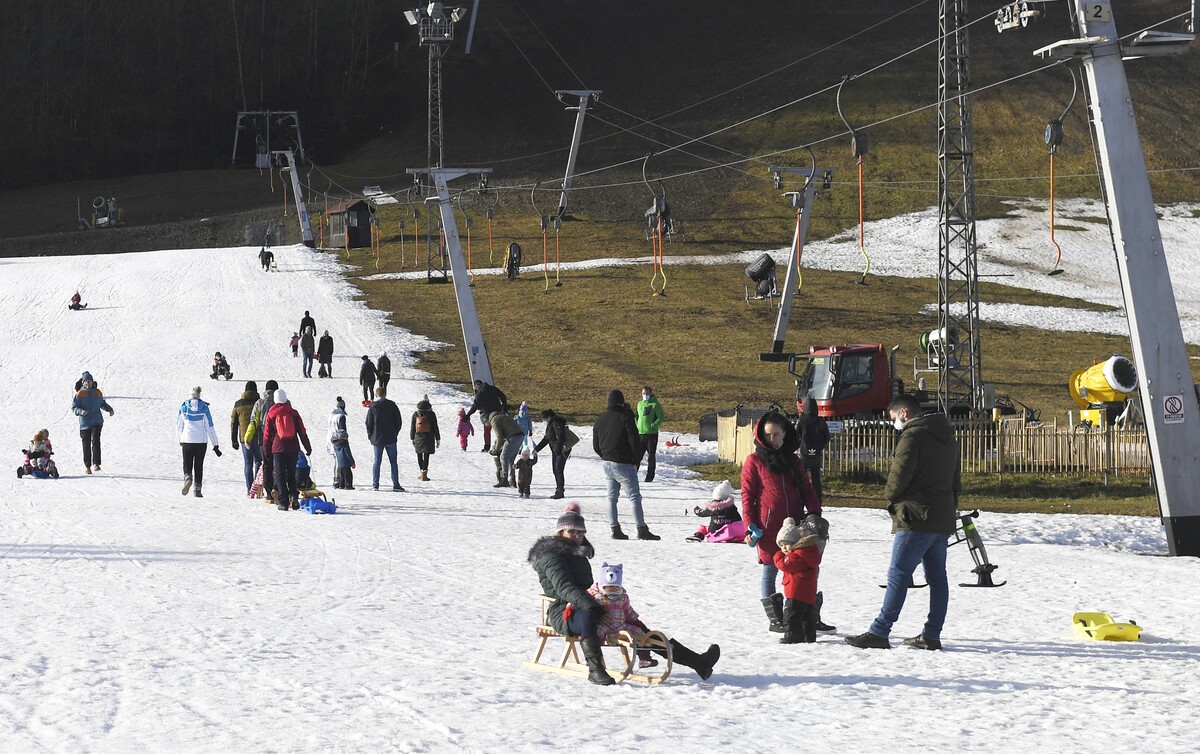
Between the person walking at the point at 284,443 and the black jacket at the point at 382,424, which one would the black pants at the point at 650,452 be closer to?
the black jacket at the point at 382,424

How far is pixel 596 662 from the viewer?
26.4ft

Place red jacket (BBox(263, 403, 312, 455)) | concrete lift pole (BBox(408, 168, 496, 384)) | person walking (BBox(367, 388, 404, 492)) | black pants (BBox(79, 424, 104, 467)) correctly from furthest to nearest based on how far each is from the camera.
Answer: concrete lift pole (BBox(408, 168, 496, 384)) < black pants (BBox(79, 424, 104, 467)) < person walking (BBox(367, 388, 404, 492)) < red jacket (BBox(263, 403, 312, 455))

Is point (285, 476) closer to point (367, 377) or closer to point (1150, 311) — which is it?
point (1150, 311)

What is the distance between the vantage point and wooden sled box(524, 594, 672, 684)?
805cm

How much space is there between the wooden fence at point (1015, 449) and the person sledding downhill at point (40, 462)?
38.1 feet

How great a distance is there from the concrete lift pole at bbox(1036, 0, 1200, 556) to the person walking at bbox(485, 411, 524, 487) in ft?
29.8

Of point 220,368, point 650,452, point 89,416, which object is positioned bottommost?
point 650,452

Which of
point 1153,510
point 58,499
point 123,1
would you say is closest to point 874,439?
point 1153,510

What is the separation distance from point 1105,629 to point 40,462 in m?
17.6

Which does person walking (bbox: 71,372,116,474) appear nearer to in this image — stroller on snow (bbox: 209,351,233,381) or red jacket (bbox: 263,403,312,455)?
red jacket (bbox: 263,403,312,455)

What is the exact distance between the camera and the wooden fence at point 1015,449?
22.5 meters

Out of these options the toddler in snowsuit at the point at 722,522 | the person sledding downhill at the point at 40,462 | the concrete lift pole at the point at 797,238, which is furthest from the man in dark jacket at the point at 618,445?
the concrete lift pole at the point at 797,238

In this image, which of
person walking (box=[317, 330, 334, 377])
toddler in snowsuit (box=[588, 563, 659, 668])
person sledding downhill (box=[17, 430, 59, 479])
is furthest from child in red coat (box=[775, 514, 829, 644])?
person walking (box=[317, 330, 334, 377])

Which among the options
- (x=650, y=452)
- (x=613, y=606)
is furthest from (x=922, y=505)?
(x=650, y=452)
